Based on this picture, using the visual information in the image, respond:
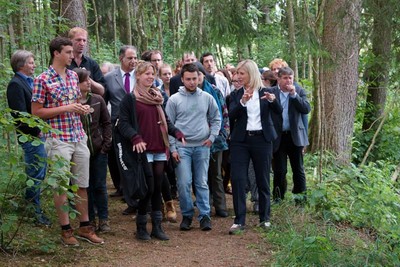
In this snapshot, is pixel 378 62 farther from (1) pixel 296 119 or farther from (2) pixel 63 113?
(2) pixel 63 113

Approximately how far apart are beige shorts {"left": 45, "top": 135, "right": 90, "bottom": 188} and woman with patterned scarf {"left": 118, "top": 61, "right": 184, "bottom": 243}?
0.66m

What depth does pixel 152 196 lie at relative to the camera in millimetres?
6191

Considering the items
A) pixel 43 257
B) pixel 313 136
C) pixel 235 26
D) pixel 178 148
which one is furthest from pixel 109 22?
pixel 43 257

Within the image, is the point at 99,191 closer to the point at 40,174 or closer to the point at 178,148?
the point at 40,174

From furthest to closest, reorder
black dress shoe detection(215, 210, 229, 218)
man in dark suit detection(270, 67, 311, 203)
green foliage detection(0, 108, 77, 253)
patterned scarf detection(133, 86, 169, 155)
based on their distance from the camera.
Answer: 1. black dress shoe detection(215, 210, 229, 218)
2. man in dark suit detection(270, 67, 311, 203)
3. patterned scarf detection(133, 86, 169, 155)
4. green foliage detection(0, 108, 77, 253)

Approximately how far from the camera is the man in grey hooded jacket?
657cm

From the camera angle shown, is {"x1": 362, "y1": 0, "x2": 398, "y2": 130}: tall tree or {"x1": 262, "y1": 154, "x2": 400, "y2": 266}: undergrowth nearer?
{"x1": 262, "y1": 154, "x2": 400, "y2": 266}: undergrowth

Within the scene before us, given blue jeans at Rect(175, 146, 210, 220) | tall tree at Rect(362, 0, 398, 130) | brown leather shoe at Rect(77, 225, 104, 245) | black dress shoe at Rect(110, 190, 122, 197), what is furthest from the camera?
black dress shoe at Rect(110, 190, 122, 197)

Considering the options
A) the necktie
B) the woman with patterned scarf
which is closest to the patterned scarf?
the woman with patterned scarf

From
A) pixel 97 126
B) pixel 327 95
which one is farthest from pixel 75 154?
pixel 327 95

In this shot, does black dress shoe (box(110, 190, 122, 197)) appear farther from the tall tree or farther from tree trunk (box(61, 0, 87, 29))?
the tall tree

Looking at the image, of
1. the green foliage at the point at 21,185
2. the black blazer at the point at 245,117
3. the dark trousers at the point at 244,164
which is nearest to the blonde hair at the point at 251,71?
the black blazer at the point at 245,117

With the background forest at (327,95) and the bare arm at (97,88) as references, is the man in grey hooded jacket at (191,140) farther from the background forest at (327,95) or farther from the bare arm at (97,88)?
the background forest at (327,95)

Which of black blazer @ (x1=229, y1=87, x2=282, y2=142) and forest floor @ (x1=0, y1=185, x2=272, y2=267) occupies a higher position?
black blazer @ (x1=229, y1=87, x2=282, y2=142)
